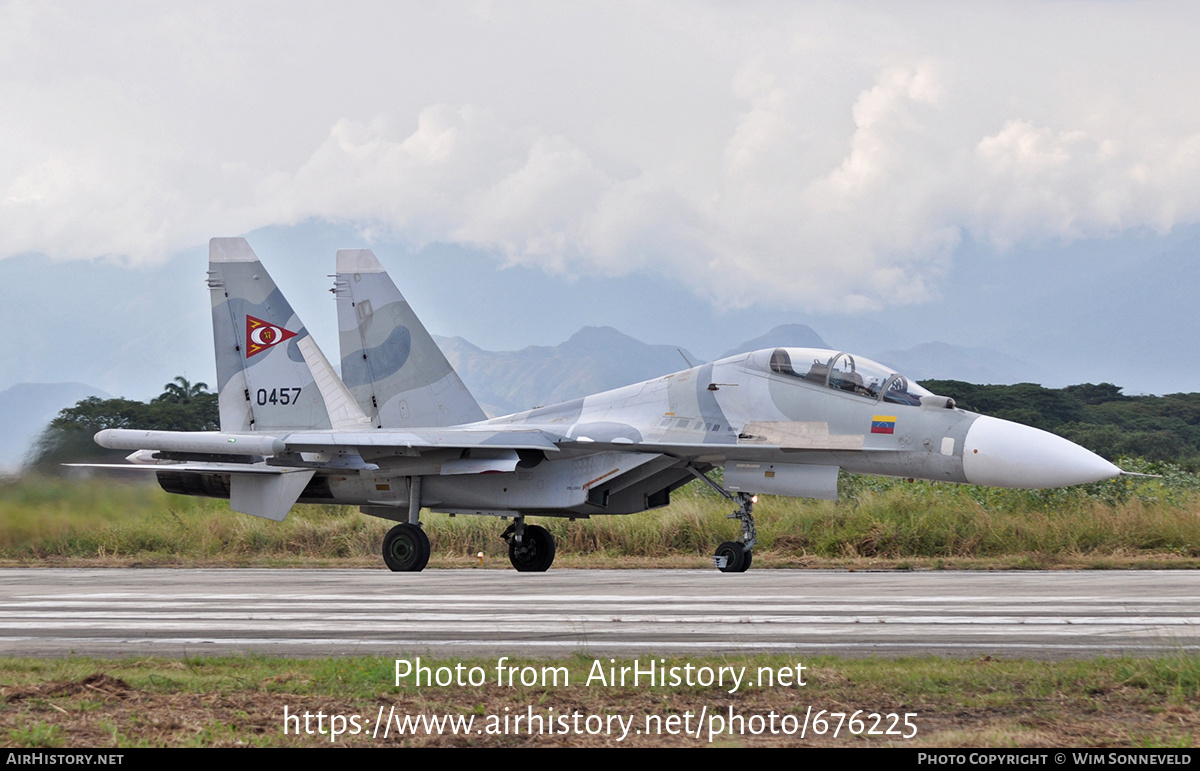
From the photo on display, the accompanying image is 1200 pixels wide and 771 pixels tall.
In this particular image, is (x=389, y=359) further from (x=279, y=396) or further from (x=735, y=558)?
(x=735, y=558)

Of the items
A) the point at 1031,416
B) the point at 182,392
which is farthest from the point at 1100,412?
the point at 182,392

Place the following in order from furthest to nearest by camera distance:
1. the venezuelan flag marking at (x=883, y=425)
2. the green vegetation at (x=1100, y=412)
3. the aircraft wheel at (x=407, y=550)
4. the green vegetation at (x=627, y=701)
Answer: the green vegetation at (x=1100, y=412) < the aircraft wheel at (x=407, y=550) < the venezuelan flag marking at (x=883, y=425) < the green vegetation at (x=627, y=701)

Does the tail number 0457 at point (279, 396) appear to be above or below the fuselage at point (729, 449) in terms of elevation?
above

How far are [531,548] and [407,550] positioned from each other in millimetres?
1679

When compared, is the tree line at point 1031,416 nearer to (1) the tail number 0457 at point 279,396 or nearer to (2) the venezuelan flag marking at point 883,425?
(1) the tail number 0457 at point 279,396

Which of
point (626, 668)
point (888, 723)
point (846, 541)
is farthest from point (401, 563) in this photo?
point (888, 723)

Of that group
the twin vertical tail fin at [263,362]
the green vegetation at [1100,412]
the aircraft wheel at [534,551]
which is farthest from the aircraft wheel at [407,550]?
the green vegetation at [1100,412]

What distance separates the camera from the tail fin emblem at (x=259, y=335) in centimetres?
1741

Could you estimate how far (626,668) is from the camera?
21.3 ft

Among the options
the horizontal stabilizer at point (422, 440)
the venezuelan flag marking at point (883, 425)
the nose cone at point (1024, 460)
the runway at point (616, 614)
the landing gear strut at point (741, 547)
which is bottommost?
the runway at point (616, 614)

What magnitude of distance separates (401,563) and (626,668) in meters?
9.15

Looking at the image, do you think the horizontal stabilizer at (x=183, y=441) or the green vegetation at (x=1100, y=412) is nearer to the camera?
the horizontal stabilizer at (x=183, y=441)

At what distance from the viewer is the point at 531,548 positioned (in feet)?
52.4

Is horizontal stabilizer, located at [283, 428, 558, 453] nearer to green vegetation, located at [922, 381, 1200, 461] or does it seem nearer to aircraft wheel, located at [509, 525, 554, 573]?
aircraft wheel, located at [509, 525, 554, 573]
